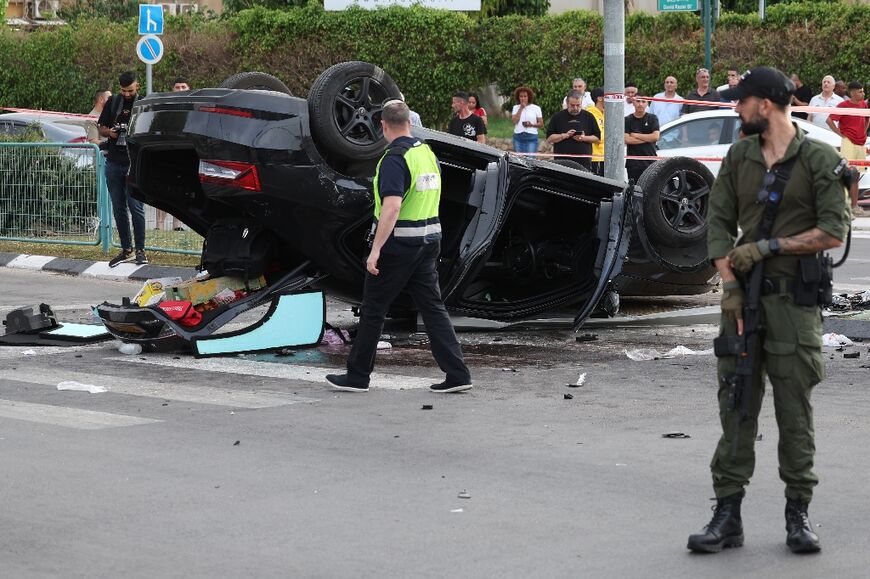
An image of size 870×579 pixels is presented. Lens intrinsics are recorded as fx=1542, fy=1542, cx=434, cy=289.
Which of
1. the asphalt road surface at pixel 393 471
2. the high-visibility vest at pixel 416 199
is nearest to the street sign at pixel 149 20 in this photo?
the asphalt road surface at pixel 393 471

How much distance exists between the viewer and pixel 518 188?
33.6ft

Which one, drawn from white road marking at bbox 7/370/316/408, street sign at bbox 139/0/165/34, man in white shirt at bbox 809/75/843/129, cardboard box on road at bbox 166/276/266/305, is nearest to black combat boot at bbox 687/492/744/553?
white road marking at bbox 7/370/316/408

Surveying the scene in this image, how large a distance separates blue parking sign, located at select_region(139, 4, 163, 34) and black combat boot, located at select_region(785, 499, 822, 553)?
16318mm

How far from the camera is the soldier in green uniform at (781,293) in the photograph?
5418mm

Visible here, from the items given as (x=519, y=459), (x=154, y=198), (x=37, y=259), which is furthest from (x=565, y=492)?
(x=37, y=259)

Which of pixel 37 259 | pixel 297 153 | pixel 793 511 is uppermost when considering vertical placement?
pixel 297 153

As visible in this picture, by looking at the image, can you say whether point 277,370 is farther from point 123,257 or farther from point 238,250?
point 123,257

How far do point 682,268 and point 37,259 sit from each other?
8.33 meters

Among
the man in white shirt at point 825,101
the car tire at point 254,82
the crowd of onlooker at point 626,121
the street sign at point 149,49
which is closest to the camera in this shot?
the car tire at point 254,82

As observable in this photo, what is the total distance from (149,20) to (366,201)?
11763 mm

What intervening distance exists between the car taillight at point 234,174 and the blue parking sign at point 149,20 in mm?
11451

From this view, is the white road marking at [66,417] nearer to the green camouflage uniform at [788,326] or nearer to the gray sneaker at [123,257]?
the green camouflage uniform at [788,326]

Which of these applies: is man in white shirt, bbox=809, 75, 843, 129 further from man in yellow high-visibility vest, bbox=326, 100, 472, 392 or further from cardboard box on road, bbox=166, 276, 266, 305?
man in yellow high-visibility vest, bbox=326, 100, 472, 392

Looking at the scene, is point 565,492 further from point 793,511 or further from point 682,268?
point 682,268
